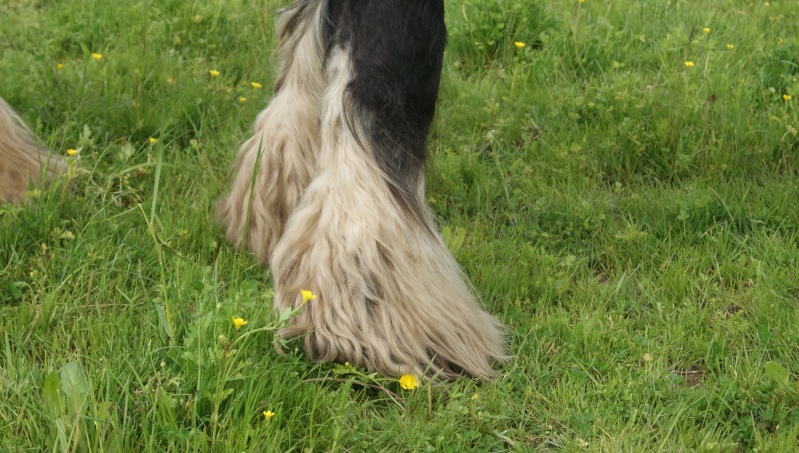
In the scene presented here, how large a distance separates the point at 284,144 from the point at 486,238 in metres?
0.88

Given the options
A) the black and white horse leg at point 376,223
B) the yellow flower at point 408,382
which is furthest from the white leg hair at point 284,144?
the yellow flower at point 408,382

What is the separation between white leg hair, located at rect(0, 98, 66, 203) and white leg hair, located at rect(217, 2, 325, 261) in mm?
697

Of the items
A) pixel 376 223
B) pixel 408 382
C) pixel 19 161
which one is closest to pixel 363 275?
pixel 376 223

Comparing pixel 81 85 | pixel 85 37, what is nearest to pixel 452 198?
pixel 81 85

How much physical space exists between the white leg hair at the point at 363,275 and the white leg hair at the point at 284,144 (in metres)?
0.28

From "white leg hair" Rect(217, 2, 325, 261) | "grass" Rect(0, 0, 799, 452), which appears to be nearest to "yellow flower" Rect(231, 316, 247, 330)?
"grass" Rect(0, 0, 799, 452)

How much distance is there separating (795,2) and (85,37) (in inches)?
151

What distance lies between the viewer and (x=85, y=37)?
16.2 feet

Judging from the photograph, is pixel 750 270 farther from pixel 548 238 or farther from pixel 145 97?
pixel 145 97

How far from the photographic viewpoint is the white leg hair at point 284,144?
322 centimetres

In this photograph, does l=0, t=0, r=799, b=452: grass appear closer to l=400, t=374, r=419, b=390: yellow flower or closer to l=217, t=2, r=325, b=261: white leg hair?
l=400, t=374, r=419, b=390: yellow flower

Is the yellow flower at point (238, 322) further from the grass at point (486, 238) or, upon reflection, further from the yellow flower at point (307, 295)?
the yellow flower at point (307, 295)

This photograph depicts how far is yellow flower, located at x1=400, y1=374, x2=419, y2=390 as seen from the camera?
110 inches

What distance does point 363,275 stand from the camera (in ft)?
9.30
